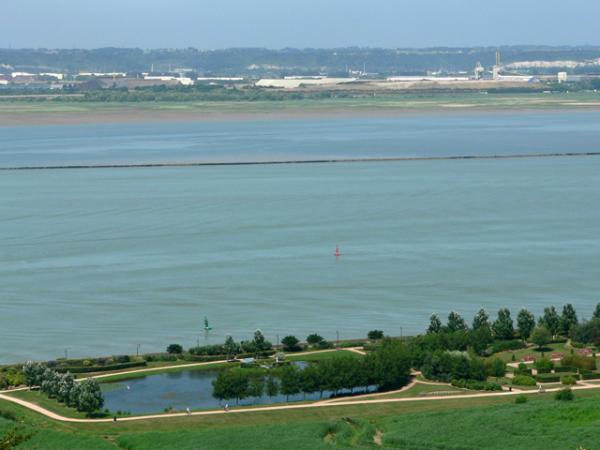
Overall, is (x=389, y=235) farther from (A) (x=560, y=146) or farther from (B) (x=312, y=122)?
(B) (x=312, y=122)

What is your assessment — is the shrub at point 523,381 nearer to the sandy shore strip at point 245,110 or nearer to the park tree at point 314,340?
the park tree at point 314,340

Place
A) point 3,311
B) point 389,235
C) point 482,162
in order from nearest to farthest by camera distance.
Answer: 1. point 3,311
2. point 389,235
3. point 482,162

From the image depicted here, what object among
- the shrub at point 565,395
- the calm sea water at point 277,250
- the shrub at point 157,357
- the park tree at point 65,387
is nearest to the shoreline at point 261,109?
the calm sea water at point 277,250

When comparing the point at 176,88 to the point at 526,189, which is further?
the point at 176,88

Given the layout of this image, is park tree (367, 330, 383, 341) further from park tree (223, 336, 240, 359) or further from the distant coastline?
the distant coastline

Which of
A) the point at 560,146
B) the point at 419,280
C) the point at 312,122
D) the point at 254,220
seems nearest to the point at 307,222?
the point at 254,220

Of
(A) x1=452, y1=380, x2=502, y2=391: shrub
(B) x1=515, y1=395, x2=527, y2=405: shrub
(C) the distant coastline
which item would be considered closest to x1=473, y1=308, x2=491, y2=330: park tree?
(A) x1=452, y1=380, x2=502, y2=391: shrub
